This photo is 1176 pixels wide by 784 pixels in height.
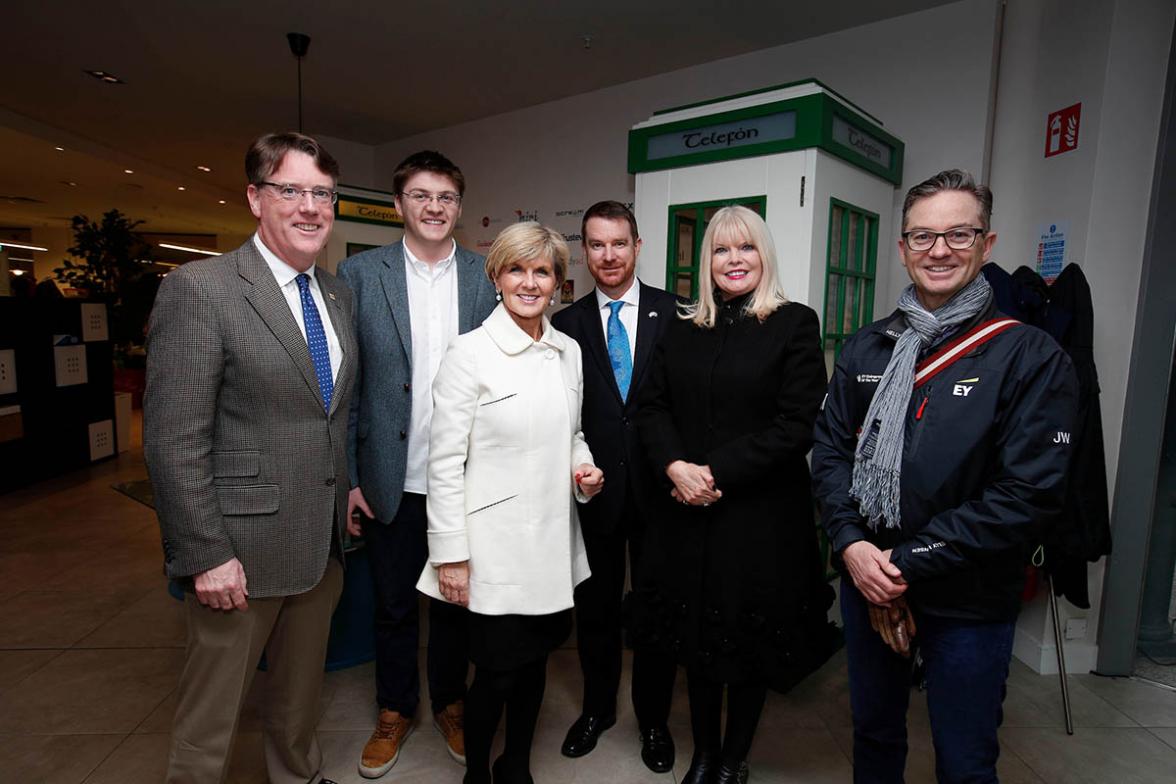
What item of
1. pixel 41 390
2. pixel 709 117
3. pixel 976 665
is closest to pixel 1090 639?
pixel 976 665

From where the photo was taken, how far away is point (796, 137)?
271cm

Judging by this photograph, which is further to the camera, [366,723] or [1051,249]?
[1051,249]

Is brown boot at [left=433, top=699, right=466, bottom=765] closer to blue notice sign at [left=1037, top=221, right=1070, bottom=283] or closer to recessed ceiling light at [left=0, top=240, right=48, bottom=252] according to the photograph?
blue notice sign at [left=1037, top=221, right=1070, bottom=283]

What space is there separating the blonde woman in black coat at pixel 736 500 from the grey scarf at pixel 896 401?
249 millimetres

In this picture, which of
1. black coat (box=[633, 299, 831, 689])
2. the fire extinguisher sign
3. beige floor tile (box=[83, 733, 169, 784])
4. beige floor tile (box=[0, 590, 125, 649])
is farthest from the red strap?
beige floor tile (box=[0, 590, 125, 649])

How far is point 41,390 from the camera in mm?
5832

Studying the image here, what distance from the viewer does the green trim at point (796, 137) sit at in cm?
268

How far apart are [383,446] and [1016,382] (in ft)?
5.59

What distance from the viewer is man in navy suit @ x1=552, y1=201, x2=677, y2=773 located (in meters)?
2.18

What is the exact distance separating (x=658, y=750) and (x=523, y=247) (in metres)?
1.69

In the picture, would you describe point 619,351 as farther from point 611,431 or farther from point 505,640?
point 505,640

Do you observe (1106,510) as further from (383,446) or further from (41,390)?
(41,390)

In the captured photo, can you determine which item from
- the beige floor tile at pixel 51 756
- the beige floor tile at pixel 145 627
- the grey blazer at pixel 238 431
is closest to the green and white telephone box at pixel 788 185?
the grey blazer at pixel 238 431

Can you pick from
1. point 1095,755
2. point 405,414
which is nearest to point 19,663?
point 405,414
